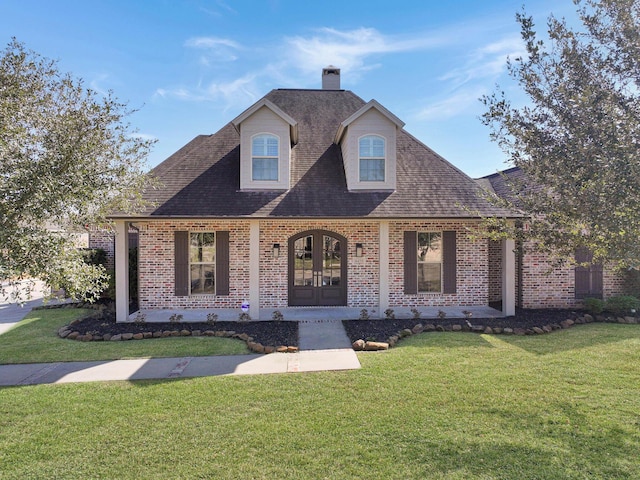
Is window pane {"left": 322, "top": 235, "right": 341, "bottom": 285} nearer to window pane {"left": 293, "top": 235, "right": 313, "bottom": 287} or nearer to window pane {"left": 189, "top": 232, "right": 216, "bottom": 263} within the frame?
window pane {"left": 293, "top": 235, "right": 313, "bottom": 287}

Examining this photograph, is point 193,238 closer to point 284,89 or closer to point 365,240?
point 365,240

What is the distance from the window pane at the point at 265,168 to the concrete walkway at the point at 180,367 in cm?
550

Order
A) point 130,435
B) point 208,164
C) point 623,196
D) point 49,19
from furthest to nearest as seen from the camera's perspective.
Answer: point 208,164 → point 49,19 → point 130,435 → point 623,196

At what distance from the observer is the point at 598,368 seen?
5.98 metres

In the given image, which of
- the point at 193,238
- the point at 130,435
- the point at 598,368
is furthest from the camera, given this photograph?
the point at 193,238

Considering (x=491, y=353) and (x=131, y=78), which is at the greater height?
(x=131, y=78)

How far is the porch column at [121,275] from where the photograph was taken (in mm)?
9352

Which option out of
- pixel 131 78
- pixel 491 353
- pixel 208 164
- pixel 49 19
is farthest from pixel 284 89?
pixel 491 353

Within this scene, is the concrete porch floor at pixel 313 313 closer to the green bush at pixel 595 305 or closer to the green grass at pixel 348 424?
the green bush at pixel 595 305

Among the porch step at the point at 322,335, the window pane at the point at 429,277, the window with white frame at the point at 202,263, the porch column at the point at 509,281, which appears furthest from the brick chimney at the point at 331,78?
the porch step at the point at 322,335

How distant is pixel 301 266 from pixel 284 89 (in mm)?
7818

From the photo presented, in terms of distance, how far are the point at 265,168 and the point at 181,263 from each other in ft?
12.4

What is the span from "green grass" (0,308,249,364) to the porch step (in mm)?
1358

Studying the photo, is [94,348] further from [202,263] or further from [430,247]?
[430,247]
